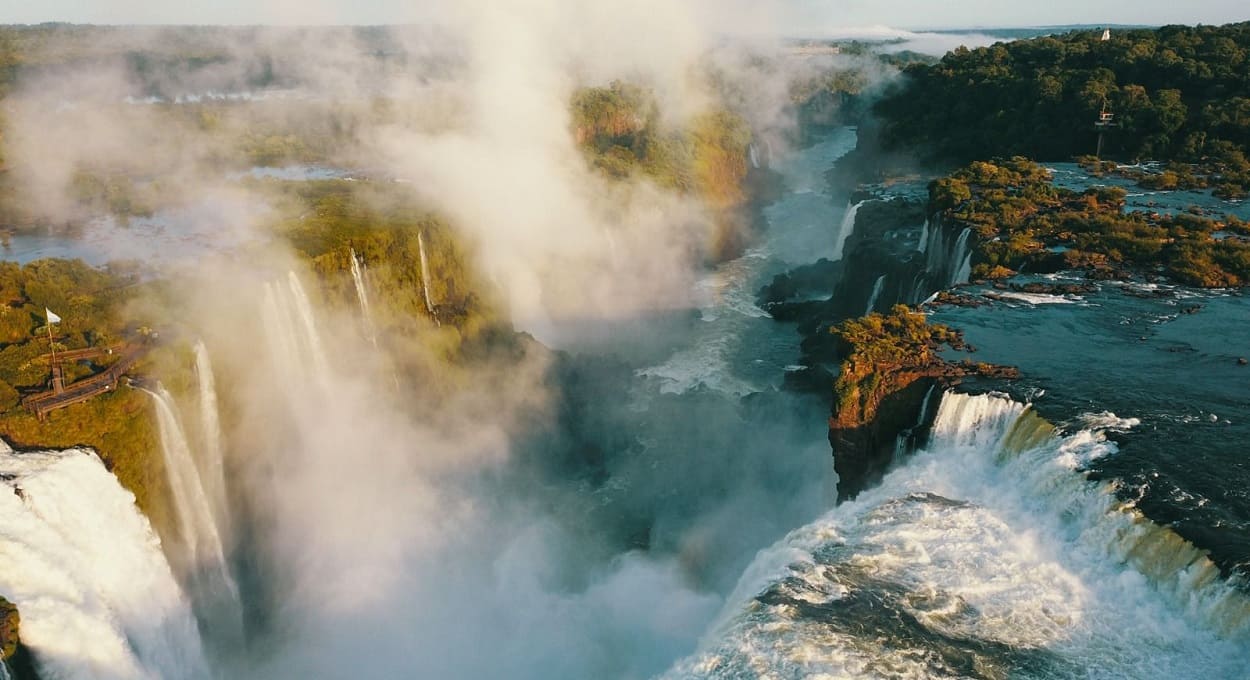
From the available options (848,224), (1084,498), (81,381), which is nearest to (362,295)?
(81,381)

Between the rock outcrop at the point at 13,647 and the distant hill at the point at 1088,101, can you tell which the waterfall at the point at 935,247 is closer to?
the distant hill at the point at 1088,101

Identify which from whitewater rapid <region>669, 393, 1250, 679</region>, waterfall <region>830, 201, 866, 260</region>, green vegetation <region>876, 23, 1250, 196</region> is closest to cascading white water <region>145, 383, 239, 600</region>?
whitewater rapid <region>669, 393, 1250, 679</region>

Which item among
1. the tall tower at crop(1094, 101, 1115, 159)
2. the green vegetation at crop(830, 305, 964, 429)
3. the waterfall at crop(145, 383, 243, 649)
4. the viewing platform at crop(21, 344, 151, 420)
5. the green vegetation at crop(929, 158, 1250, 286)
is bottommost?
the waterfall at crop(145, 383, 243, 649)

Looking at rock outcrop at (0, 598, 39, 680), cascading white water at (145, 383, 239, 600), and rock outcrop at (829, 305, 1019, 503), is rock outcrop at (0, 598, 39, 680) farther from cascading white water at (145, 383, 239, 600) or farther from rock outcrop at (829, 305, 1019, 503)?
rock outcrop at (829, 305, 1019, 503)

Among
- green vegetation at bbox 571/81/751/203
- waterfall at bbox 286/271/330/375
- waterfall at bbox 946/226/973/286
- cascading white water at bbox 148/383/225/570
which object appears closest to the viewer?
cascading white water at bbox 148/383/225/570

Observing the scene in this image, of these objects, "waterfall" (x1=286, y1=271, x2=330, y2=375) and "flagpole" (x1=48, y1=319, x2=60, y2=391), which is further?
"waterfall" (x1=286, y1=271, x2=330, y2=375)

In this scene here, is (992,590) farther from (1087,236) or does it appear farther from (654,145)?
(654,145)

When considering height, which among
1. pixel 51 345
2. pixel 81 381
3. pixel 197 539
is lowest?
pixel 197 539
